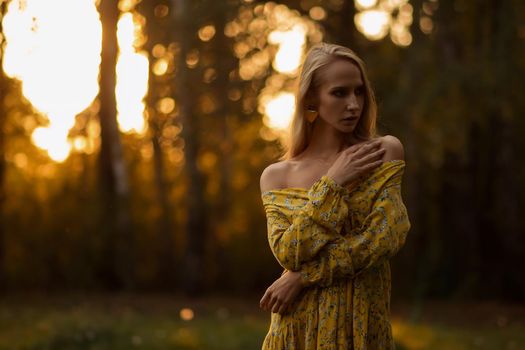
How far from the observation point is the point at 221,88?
12.6m

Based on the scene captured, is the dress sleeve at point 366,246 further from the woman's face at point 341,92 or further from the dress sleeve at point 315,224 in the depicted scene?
the woman's face at point 341,92

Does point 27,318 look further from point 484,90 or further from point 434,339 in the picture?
point 484,90

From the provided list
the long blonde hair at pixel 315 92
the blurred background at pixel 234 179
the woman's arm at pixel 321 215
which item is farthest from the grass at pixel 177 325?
the woman's arm at pixel 321 215

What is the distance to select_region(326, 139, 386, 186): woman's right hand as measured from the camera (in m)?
2.86

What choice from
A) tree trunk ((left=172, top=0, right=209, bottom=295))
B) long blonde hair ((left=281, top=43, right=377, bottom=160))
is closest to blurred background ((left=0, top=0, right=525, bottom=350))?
tree trunk ((left=172, top=0, right=209, bottom=295))

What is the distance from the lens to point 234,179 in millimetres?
16656

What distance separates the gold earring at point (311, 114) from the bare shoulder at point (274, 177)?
19 cm

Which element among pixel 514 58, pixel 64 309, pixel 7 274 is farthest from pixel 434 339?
pixel 7 274

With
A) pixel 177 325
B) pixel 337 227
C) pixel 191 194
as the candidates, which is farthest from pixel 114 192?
pixel 337 227

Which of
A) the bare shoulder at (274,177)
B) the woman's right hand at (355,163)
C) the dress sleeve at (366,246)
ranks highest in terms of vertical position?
the woman's right hand at (355,163)

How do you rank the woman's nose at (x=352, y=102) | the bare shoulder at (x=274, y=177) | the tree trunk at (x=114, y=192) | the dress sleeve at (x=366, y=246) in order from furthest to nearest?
the tree trunk at (x=114, y=192) < the bare shoulder at (x=274, y=177) < the woman's nose at (x=352, y=102) < the dress sleeve at (x=366, y=246)

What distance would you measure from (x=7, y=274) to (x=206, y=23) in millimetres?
5315

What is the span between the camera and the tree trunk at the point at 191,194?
42.5ft

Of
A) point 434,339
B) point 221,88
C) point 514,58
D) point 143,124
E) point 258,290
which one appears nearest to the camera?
point 434,339
